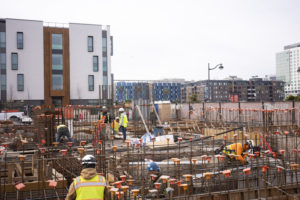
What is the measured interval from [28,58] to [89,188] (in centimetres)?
Answer: 4052

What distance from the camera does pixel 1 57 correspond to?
39.8 metres

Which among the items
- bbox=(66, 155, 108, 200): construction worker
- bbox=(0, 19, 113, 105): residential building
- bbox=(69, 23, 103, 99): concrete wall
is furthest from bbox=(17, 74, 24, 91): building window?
bbox=(66, 155, 108, 200): construction worker

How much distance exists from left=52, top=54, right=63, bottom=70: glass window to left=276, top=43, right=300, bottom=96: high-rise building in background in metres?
146

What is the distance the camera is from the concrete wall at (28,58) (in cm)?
3991

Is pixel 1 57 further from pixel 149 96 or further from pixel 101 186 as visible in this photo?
pixel 101 186

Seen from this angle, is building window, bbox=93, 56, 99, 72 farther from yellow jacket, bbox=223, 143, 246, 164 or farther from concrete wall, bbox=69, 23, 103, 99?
yellow jacket, bbox=223, 143, 246, 164

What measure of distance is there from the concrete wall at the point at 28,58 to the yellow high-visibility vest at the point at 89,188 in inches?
1525

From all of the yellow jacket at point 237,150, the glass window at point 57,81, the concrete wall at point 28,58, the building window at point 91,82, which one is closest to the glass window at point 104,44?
the building window at point 91,82

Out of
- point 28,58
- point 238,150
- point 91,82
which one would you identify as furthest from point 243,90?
point 238,150

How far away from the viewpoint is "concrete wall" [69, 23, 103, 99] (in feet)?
141

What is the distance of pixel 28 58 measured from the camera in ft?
134

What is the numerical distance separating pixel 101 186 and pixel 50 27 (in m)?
42.0

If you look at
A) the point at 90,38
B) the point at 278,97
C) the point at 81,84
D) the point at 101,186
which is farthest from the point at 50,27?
the point at 278,97

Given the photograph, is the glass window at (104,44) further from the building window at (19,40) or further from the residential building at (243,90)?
the residential building at (243,90)
